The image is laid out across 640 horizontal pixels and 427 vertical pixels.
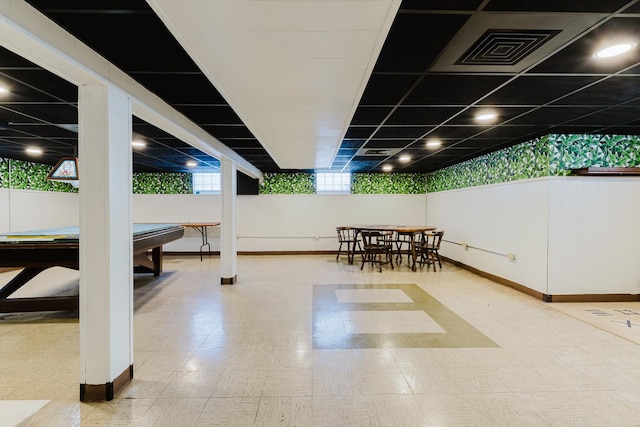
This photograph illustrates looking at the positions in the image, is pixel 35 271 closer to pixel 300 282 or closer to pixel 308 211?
pixel 300 282

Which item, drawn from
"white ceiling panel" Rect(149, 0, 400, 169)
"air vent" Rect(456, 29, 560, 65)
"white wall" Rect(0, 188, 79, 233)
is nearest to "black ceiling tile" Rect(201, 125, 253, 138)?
"white ceiling panel" Rect(149, 0, 400, 169)

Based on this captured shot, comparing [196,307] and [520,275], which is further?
[520,275]

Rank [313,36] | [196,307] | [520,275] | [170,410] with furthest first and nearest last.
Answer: [520,275] < [196,307] < [170,410] < [313,36]

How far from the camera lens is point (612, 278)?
496cm

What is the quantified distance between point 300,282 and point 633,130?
5.65 metres

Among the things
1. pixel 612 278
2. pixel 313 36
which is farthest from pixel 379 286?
pixel 313 36

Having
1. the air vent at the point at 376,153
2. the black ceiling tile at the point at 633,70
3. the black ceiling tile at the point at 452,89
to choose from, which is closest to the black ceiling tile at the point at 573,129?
the black ceiling tile at the point at 633,70

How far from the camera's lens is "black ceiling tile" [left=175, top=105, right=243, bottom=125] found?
3.49 m

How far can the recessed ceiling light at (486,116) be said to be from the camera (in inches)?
155

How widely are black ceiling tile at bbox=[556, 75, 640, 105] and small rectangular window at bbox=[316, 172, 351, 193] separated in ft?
23.1

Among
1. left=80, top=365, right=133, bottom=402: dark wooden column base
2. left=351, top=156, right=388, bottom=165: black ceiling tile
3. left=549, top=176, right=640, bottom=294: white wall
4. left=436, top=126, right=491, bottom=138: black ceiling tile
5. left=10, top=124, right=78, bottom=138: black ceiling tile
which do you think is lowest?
left=80, top=365, right=133, bottom=402: dark wooden column base

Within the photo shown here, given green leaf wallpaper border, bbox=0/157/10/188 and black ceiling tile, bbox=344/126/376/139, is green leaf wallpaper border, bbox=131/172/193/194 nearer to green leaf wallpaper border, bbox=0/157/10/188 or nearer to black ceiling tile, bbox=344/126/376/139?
green leaf wallpaper border, bbox=0/157/10/188

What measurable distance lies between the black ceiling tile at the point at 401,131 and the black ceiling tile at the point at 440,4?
2684 mm

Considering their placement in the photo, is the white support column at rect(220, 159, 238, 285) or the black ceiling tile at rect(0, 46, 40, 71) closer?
the black ceiling tile at rect(0, 46, 40, 71)
